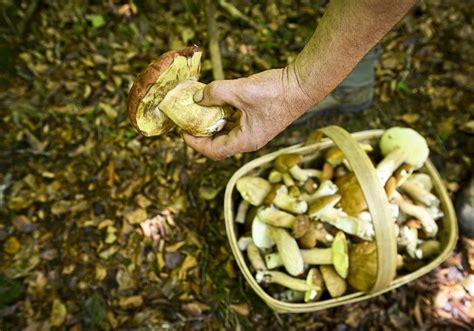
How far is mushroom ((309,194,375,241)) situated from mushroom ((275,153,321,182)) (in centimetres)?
20

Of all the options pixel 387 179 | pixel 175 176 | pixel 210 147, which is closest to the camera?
pixel 210 147


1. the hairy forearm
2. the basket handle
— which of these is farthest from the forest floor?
the hairy forearm

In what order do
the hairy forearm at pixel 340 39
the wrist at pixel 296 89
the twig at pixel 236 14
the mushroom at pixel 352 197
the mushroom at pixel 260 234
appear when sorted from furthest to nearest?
the twig at pixel 236 14, the mushroom at pixel 260 234, the mushroom at pixel 352 197, the wrist at pixel 296 89, the hairy forearm at pixel 340 39

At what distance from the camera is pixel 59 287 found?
2.12 m

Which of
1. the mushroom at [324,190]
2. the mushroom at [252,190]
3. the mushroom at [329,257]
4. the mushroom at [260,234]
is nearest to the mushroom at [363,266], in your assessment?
the mushroom at [329,257]

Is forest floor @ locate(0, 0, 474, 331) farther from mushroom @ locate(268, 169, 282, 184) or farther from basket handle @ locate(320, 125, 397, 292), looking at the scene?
basket handle @ locate(320, 125, 397, 292)

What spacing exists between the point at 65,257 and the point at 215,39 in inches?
58.6

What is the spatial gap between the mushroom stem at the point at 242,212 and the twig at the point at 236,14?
1550 mm

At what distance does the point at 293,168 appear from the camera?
2.02 metres

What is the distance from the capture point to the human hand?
1.17 meters

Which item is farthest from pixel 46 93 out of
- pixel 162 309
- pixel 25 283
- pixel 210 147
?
pixel 210 147

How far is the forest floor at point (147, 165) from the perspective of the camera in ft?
6.90

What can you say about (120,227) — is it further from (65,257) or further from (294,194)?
(294,194)

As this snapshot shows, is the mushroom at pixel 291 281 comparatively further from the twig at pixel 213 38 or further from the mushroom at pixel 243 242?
the twig at pixel 213 38
